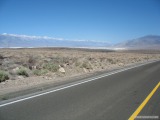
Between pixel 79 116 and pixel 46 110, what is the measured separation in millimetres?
1201

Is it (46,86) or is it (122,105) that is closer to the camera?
(122,105)

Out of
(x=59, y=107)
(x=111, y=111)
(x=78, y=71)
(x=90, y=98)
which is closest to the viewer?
(x=111, y=111)

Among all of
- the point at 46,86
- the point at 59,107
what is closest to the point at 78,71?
the point at 46,86

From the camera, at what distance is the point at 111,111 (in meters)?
7.09

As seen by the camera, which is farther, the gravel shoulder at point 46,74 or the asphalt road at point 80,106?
A: the gravel shoulder at point 46,74

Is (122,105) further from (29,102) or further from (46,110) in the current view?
(29,102)

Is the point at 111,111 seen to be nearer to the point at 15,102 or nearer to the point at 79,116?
the point at 79,116

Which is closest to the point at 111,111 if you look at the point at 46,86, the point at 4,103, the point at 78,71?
the point at 4,103

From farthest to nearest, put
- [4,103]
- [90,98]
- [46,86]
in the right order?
[46,86]
[90,98]
[4,103]

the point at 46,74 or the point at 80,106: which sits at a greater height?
the point at 80,106

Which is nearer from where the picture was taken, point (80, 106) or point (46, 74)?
point (80, 106)

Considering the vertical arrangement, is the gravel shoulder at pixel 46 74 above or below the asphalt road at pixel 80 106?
below

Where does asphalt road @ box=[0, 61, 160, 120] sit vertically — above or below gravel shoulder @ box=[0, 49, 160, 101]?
above

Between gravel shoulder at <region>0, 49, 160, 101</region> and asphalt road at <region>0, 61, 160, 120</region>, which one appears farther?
gravel shoulder at <region>0, 49, 160, 101</region>
